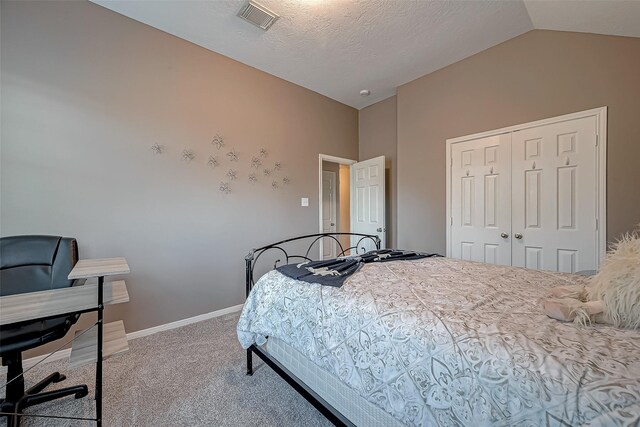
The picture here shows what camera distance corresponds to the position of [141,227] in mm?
2494

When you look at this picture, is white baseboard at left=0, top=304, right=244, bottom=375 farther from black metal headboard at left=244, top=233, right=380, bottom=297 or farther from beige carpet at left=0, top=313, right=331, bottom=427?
black metal headboard at left=244, top=233, right=380, bottom=297

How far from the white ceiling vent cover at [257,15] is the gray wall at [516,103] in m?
2.09

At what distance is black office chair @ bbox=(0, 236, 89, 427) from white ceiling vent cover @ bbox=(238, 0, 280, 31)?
7.70 ft

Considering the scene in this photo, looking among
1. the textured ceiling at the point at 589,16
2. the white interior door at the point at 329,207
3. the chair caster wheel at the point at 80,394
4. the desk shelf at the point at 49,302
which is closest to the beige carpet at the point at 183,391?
the chair caster wheel at the point at 80,394

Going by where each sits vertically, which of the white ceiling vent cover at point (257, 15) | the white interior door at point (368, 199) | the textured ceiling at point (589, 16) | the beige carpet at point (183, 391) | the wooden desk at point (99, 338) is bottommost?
the beige carpet at point (183, 391)

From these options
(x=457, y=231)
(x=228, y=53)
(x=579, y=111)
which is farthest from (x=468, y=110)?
(x=228, y=53)

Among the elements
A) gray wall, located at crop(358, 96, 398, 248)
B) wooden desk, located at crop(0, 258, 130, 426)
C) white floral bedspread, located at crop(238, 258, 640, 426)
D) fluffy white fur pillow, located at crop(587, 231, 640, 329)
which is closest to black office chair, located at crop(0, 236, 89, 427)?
wooden desk, located at crop(0, 258, 130, 426)

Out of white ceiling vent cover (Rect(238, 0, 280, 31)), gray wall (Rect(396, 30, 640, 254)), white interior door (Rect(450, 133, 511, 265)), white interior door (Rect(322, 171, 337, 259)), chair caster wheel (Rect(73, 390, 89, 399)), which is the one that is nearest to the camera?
chair caster wheel (Rect(73, 390, 89, 399))

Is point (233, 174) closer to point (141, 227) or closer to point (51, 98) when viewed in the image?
point (141, 227)

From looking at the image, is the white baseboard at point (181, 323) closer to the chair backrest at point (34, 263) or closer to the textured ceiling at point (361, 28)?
the chair backrest at point (34, 263)

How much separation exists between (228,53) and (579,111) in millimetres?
3657

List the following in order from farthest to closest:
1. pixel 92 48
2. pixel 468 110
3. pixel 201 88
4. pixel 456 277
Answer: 1. pixel 468 110
2. pixel 201 88
3. pixel 92 48
4. pixel 456 277

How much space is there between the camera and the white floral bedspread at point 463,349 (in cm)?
65

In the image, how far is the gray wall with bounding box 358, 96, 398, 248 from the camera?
407cm
